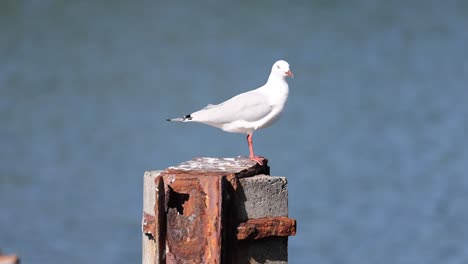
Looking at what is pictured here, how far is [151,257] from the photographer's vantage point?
4.18m

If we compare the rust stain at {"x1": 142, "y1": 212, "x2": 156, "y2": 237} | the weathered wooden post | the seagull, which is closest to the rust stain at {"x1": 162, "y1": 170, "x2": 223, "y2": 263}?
the weathered wooden post

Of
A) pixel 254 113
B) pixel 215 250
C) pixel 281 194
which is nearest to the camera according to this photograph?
pixel 215 250

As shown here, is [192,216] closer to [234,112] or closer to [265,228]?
[265,228]

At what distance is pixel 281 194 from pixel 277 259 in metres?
0.32

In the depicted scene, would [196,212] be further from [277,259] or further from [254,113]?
[254,113]

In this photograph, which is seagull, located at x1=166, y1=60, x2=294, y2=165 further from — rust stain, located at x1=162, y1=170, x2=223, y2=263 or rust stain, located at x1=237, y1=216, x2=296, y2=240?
rust stain, located at x1=162, y1=170, x2=223, y2=263

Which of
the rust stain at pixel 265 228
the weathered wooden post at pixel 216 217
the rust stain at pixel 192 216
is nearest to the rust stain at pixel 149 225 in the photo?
the weathered wooden post at pixel 216 217

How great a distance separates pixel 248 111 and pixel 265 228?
1.53 metres

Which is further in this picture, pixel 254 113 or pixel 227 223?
pixel 254 113

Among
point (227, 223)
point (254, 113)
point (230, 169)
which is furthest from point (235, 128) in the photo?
point (227, 223)

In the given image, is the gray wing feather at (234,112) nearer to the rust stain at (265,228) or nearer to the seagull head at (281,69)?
the seagull head at (281,69)

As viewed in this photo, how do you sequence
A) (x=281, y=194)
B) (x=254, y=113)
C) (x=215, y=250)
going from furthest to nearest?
(x=254, y=113)
(x=281, y=194)
(x=215, y=250)

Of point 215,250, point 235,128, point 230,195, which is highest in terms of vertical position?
point 235,128

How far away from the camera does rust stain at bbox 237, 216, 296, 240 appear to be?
3.94 metres
